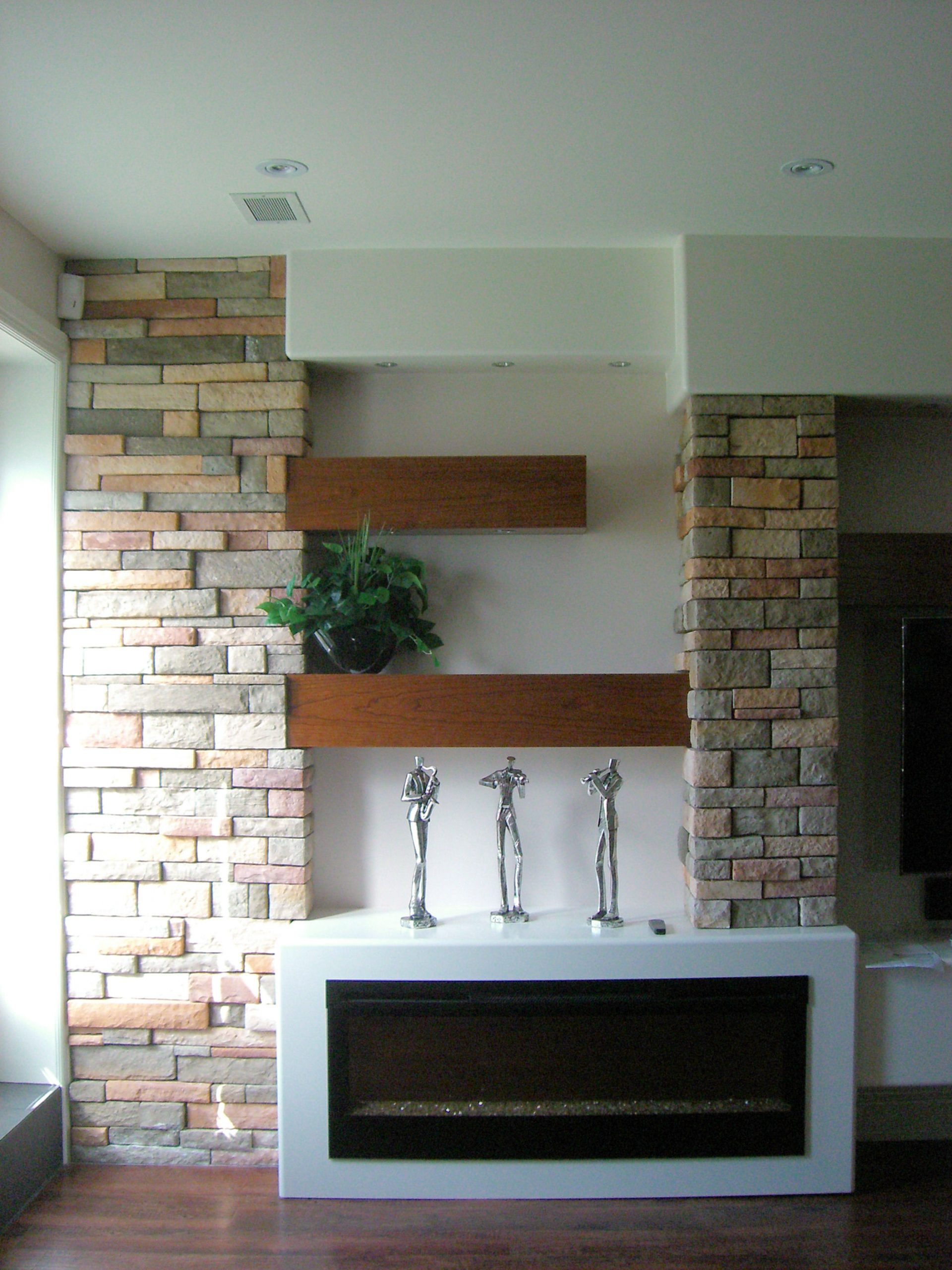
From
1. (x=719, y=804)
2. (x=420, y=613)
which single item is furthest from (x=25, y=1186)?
(x=719, y=804)

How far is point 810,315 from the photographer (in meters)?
2.66

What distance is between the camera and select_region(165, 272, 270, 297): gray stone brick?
282cm

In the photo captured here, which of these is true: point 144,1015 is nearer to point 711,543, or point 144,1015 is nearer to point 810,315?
point 711,543

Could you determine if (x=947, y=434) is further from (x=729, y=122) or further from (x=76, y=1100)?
(x=76, y=1100)

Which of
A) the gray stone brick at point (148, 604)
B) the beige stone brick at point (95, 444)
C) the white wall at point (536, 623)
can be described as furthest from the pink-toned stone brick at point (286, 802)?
the beige stone brick at point (95, 444)

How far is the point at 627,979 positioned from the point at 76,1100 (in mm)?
1520

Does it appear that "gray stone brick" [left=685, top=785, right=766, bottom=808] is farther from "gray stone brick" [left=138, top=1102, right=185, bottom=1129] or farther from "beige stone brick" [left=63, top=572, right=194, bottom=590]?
"gray stone brick" [left=138, top=1102, right=185, bottom=1129]

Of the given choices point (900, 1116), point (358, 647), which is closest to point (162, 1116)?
point (358, 647)

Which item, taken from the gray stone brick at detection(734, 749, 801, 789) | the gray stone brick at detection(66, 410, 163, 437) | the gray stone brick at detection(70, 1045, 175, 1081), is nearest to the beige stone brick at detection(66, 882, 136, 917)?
the gray stone brick at detection(70, 1045, 175, 1081)

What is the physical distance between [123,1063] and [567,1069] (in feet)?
3.91

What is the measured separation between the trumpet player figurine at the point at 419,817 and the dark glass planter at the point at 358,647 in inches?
11.3

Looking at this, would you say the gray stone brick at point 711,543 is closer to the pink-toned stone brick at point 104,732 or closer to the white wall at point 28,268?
the pink-toned stone brick at point 104,732

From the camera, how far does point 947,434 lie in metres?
3.02

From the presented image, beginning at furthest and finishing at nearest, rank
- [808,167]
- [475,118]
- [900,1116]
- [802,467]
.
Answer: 1. [900,1116]
2. [802,467]
3. [808,167]
4. [475,118]
